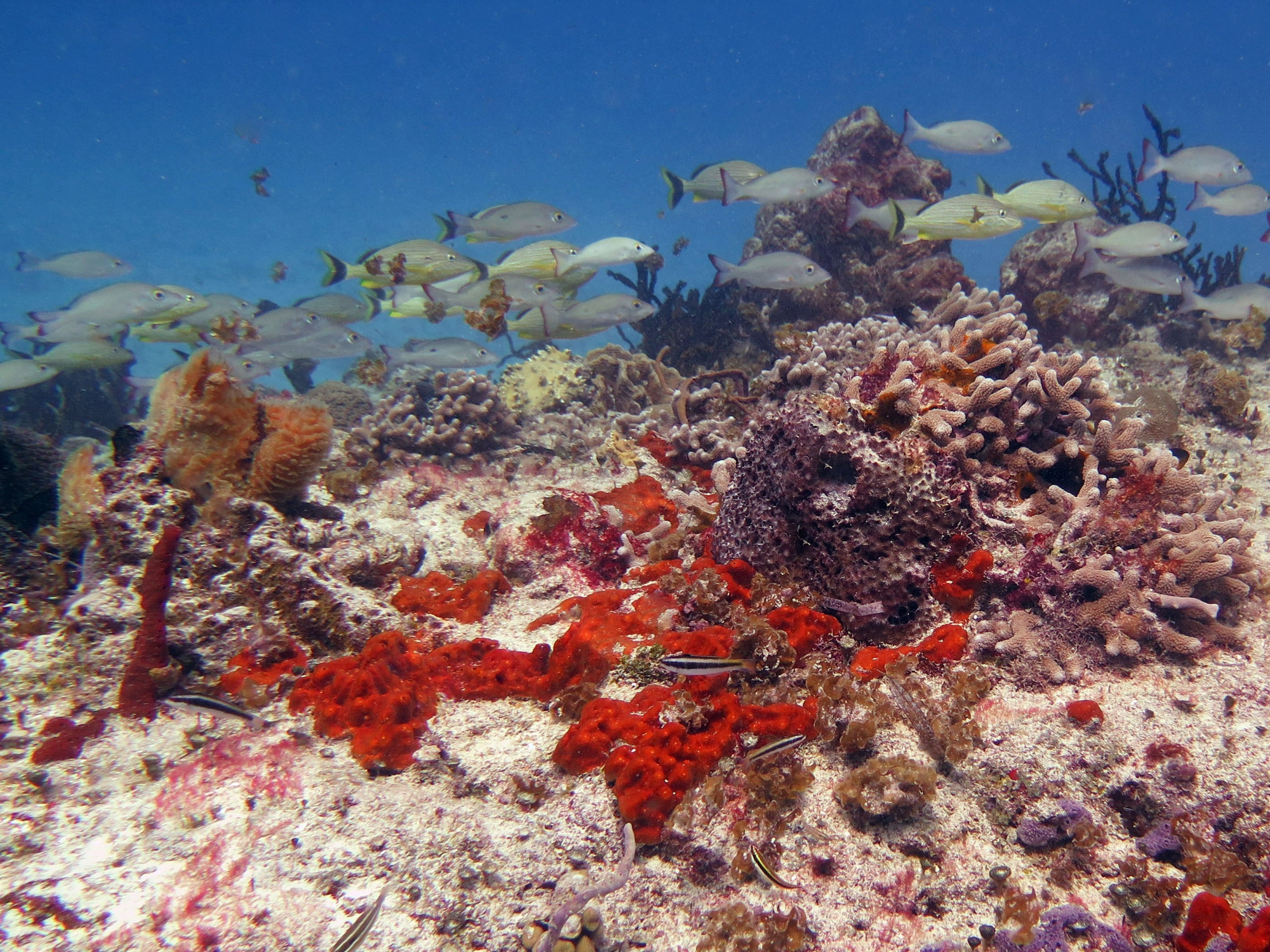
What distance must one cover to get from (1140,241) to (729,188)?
544 centimetres

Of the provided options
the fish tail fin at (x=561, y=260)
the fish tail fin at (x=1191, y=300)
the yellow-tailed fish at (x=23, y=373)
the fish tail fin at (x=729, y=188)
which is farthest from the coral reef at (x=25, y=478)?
the fish tail fin at (x=1191, y=300)

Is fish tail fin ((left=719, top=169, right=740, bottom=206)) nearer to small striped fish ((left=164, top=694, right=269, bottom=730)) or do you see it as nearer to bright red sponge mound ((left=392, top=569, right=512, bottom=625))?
bright red sponge mound ((left=392, top=569, right=512, bottom=625))

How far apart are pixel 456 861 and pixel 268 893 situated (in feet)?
2.28

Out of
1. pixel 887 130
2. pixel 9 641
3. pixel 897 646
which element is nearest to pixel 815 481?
pixel 897 646

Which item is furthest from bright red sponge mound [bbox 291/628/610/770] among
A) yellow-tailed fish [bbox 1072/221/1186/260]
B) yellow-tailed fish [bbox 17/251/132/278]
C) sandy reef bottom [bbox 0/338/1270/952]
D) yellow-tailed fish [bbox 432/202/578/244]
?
yellow-tailed fish [bbox 17/251/132/278]

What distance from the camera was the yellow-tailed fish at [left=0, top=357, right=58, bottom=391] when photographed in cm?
915

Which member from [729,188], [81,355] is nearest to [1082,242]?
[729,188]

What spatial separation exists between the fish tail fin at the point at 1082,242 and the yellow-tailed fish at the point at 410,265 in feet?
28.2

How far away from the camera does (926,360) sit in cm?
392

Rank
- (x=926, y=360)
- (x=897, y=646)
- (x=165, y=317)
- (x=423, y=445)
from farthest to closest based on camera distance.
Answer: (x=165, y=317)
(x=423, y=445)
(x=926, y=360)
(x=897, y=646)

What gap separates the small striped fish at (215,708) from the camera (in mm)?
2820

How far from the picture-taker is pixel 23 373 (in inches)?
366

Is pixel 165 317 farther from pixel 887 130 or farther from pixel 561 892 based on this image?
pixel 887 130

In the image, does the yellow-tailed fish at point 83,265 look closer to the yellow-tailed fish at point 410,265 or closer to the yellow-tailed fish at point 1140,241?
the yellow-tailed fish at point 410,265
